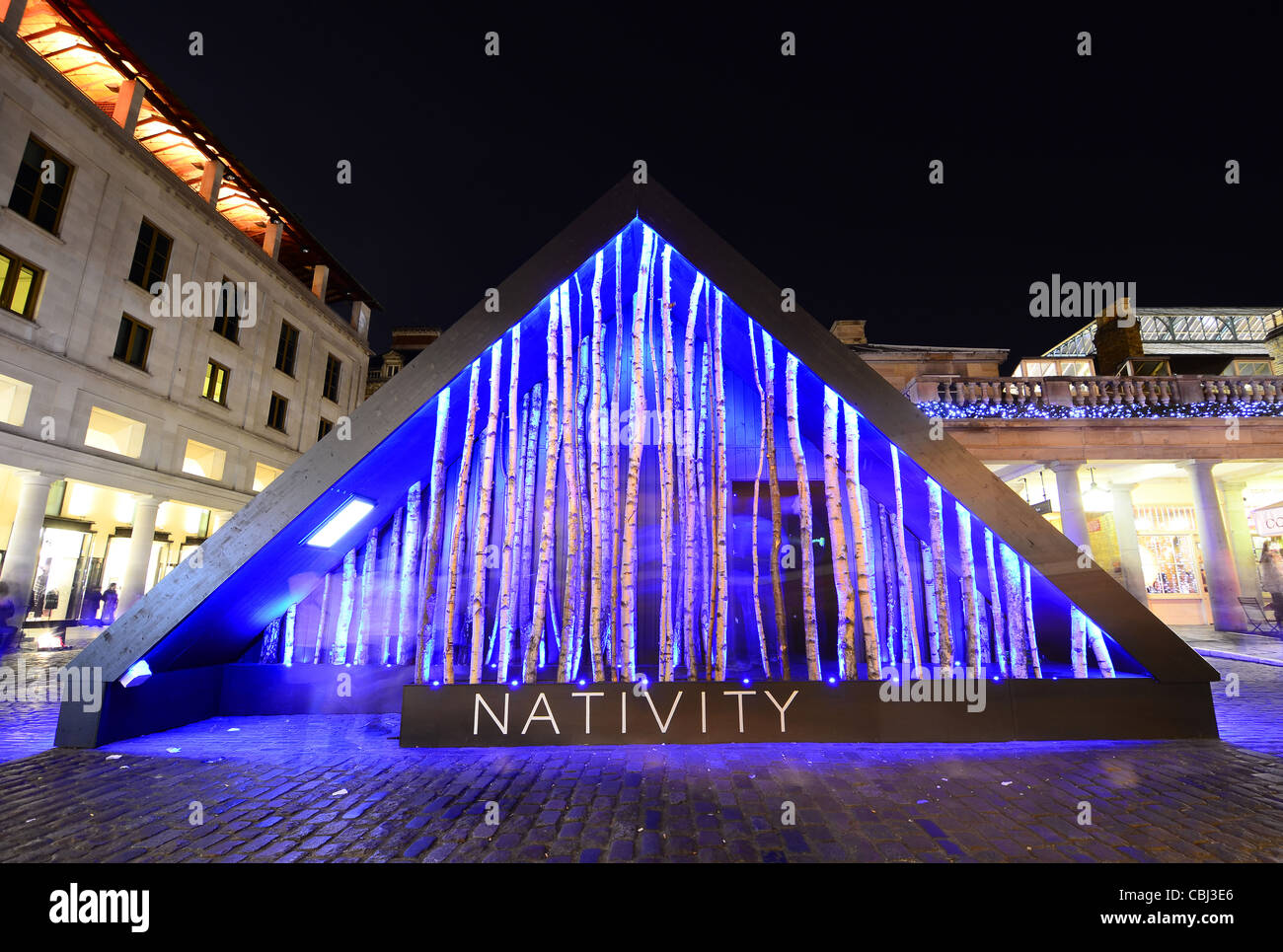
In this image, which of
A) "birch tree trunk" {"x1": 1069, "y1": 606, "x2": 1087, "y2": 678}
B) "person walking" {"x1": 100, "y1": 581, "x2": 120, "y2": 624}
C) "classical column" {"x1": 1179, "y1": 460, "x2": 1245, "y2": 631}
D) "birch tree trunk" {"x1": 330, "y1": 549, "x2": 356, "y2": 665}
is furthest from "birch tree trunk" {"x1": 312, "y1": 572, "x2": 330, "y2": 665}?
"classical column" {"x1": 1179, "y1": 460, "x2": 1245, "y2": 631}

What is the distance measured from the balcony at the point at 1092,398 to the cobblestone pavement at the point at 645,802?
11.3 m

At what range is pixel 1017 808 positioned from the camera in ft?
12.9

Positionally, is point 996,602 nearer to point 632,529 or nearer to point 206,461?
point 632,529

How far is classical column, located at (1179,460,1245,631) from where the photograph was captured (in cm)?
1537

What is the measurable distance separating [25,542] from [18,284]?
7.63 meters

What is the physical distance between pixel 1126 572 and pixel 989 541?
16113 millimetres

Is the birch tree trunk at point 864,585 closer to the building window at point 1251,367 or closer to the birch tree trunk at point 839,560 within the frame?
the birch tree trunk at point 839,560

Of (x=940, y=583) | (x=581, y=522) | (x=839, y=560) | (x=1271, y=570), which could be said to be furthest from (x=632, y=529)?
(x=1271, y=570)

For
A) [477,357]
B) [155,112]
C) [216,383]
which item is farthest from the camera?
[216,383]

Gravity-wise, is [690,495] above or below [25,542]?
below

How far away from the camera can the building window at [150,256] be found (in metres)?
19.9

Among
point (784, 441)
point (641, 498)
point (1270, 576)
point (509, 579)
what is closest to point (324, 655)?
point (509, 579)

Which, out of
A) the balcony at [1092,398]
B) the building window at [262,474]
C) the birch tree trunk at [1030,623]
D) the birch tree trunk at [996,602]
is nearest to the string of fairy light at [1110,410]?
the balcony at [1092,398]

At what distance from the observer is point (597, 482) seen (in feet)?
21.0
